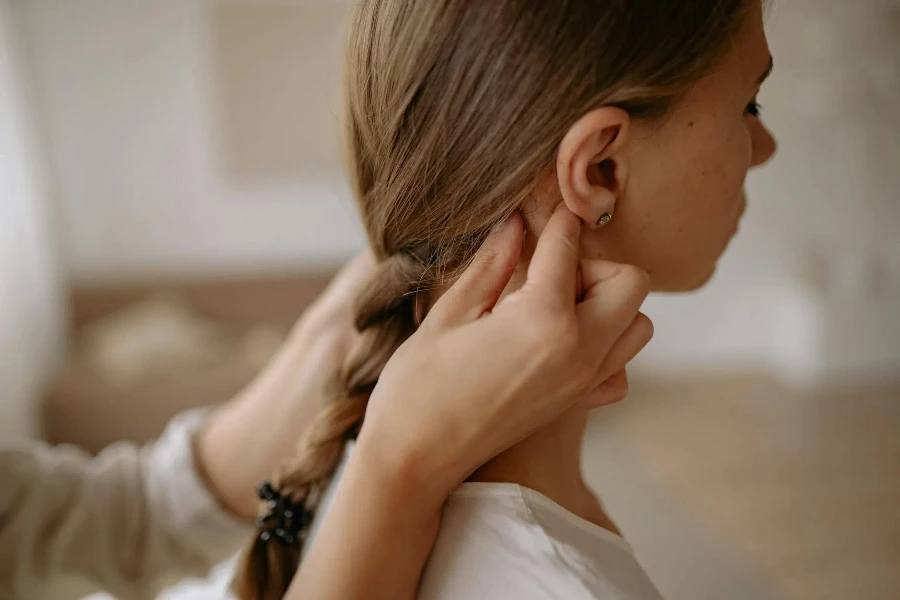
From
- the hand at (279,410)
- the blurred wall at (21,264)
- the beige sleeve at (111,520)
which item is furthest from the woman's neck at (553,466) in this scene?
the blurred wall at (21,264)

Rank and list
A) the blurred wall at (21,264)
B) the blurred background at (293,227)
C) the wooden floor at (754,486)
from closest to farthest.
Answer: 1. the wooden floor at (754,486)
2. the blurred wall at (21,264)
3. the blurred background at (293,227)

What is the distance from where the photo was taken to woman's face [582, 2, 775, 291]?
590 millimetres

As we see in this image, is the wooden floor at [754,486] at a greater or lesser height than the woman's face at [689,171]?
lesser

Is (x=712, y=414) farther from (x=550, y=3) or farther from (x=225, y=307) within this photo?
(x=550, y=3)

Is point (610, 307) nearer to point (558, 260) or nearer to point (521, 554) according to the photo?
point (558, 260)

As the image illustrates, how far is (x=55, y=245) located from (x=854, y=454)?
2934 mm

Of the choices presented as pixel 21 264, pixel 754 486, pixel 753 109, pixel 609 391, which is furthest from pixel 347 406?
pixel 21 264

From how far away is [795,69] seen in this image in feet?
8.63

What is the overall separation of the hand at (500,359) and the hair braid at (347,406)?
0.36 ft

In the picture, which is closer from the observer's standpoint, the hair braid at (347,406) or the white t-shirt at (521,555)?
the white t-shirt at (521,555)

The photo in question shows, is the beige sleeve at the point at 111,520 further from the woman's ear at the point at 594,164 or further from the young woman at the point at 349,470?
the woman's ear at the point at 594,164

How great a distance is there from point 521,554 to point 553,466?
122 millimetres

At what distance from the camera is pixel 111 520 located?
0.90 metres

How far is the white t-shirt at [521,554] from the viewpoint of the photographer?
0.52 meters
